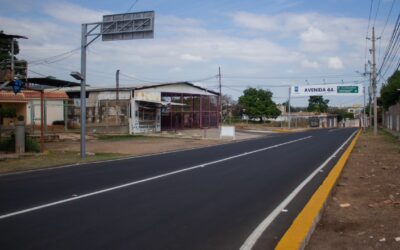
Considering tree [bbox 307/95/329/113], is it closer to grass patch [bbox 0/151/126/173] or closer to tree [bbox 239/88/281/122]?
tree [bbox 239/88/281/122]

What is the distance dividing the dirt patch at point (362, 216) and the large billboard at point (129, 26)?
548 inches

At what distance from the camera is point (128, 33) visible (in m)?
24.7

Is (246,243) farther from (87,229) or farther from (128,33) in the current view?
(128,33)

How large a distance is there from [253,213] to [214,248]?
2.45m

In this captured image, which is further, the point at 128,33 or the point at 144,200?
the point at 128,33

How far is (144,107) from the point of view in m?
49.2

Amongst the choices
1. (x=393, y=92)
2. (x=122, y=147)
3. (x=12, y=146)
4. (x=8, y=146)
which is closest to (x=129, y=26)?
(x=122, y=147)

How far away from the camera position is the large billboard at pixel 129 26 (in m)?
24.4

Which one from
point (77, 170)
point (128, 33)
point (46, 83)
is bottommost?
point (77, 170)

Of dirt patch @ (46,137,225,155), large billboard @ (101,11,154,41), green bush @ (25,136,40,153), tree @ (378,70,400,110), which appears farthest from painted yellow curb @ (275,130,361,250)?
tree @ (378,70,400,110)

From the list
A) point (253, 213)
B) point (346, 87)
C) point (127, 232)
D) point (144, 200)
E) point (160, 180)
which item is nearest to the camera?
point (127, 232)

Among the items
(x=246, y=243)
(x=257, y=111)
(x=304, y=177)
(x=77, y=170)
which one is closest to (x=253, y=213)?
(x=246, y=243)

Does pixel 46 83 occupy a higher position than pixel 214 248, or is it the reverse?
pixel 46 83

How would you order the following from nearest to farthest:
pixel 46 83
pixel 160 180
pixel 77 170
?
pixel 160 180
pixel 77 170
pixel 46 83
